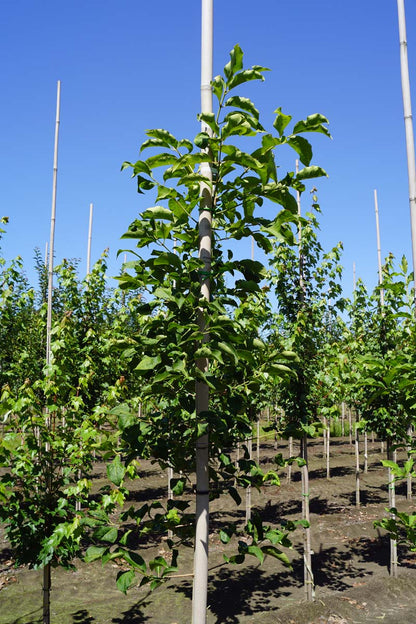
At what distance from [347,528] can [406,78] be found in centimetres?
1130

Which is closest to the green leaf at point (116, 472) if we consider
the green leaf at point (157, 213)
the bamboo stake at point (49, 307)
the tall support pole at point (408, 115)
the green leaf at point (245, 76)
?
the green leaf at point (157, 213)

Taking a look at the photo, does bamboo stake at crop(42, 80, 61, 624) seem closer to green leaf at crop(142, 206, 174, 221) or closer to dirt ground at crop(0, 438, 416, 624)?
dirt ground at crop(0, 438, 416, 624)

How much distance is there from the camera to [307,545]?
790 centimetres

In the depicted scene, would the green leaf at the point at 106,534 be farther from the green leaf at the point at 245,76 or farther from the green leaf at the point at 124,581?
the green leaf at the point at 245,76

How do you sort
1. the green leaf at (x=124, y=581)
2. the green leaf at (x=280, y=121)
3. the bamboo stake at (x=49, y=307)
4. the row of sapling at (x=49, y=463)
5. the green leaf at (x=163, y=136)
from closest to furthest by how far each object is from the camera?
the green leaf at (x=124, y=581)
the green leaf at (x=280, y=121)
the green leaf at (x=163, y=136)
the row of sapling at (x=49, y=463)
the bamboo stake at (x=49, y=307)

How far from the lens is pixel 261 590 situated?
8.45 m

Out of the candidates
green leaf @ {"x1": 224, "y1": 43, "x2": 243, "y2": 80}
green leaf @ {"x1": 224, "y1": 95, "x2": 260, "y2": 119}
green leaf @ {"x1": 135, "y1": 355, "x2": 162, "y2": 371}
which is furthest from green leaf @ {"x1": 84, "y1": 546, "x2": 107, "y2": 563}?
green leaf @ {"x1": 224, "y1": 43, "x2": 243, "y2": 80}

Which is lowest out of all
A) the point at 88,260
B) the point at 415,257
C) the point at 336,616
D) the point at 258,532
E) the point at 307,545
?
the point at 336,616

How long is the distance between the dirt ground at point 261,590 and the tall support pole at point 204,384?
508 cm

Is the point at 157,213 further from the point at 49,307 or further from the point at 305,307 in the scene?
the point at 305,307

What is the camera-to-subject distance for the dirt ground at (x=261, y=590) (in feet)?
24.1

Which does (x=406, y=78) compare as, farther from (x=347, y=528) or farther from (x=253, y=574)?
(x=347, y=528)

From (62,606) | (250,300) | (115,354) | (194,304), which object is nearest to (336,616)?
(62,606)

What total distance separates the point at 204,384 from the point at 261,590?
24.6 ft
